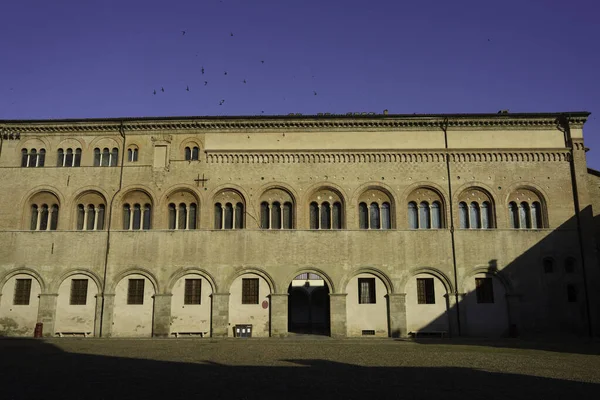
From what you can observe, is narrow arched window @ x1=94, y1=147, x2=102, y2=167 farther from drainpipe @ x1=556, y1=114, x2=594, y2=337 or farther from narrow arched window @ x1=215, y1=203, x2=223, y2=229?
drainpipe @ x1=556, y1=114, x2=594, y2=337

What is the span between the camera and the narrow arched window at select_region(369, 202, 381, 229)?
89.7 ft

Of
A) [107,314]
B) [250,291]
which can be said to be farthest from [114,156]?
[250,291]

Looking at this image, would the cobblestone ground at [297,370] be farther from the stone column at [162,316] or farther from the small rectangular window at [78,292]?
the small rectangular window at [78,292]

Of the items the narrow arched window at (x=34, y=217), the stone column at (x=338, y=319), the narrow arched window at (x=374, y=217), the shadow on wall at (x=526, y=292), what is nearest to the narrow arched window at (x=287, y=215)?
the narrow arched window at (x=374, y=217)

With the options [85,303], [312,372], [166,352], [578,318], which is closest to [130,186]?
[85,303]

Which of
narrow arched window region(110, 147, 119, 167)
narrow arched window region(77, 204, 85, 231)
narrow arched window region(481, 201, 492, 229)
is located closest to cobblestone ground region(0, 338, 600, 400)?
narrow arched window region(481, 201, 492, 229)

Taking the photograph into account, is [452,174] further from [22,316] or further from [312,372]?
[22,316]

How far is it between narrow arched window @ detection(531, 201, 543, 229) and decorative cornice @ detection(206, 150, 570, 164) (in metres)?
2.51

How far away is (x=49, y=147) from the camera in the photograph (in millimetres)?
28688

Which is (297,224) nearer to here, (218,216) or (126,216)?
(218,216)

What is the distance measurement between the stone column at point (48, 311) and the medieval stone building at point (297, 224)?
52 millimetres

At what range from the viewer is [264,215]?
27484mm

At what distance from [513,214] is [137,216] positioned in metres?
20.4

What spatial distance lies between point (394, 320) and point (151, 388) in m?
16.5
